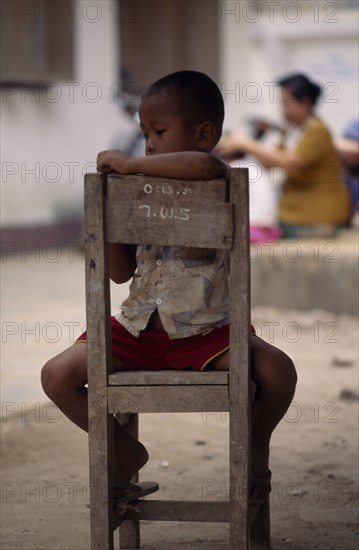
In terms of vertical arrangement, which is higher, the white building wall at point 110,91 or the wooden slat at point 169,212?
the white building wall at point 110,91

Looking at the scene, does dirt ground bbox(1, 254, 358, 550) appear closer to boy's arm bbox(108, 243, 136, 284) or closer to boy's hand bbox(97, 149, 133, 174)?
boy's arm bbox(108, 243, 136, 284)

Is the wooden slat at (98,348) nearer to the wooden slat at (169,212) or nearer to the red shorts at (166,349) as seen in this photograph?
the wooden slat at (169,212)

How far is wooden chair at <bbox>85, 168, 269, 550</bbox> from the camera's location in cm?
246

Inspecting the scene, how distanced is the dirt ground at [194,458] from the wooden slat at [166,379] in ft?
2.50

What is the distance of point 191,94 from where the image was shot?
2676 mm

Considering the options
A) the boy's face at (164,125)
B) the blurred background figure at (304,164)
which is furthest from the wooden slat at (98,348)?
the blurred background figure at (304,164)

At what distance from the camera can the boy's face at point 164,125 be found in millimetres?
2650

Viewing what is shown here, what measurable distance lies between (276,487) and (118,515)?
3.48 ft

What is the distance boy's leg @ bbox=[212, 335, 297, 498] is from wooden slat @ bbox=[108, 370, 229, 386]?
0.10 m

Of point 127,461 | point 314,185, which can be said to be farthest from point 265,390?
point 314,185

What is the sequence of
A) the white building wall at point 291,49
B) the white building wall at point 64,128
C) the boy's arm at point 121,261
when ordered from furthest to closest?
1. the white building wall at point 291,49
2. the white building wall at point 64,128
3. the boy's arm at point 121,261

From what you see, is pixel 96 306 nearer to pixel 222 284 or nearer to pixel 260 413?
pixel 222 284

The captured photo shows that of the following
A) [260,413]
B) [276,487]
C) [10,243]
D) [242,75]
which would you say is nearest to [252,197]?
[10,243]

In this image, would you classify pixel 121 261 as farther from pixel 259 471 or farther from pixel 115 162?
pixel 259 471
